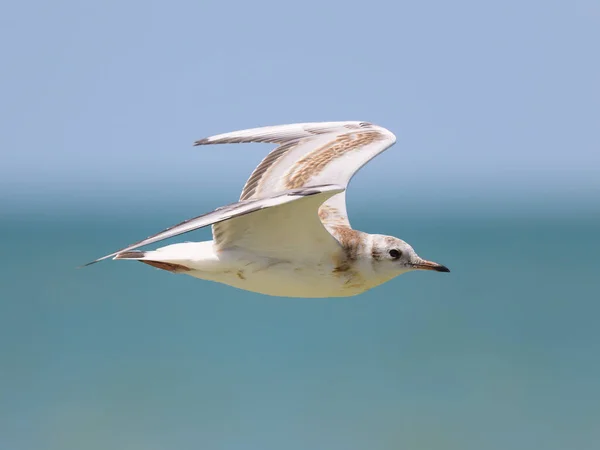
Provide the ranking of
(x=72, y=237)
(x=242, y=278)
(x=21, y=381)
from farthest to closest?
(x=72, y=237)
(x=21, y=381)
(x=242, y=278)

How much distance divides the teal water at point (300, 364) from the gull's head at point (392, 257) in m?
35.0

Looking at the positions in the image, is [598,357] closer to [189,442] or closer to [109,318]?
[189,442]

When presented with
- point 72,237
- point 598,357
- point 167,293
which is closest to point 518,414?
point 598,357

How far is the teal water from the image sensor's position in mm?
48188

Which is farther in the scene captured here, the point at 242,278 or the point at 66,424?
the point at 66,424

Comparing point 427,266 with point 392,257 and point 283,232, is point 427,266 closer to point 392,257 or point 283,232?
point 392,257

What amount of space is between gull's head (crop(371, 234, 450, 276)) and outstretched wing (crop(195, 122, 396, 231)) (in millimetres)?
866

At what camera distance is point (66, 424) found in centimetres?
4962

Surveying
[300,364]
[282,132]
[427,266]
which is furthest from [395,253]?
[300,364]

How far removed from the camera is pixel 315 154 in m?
12.4

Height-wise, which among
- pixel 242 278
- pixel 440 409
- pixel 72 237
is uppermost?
pixel 242 278

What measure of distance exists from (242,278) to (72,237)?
154627 mm

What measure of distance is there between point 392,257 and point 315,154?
6.06 ft

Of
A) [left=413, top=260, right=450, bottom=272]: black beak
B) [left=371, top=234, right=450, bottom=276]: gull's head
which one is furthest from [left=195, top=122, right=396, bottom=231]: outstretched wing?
[left=413, top=260, right=450, bottom=272]: black beak
